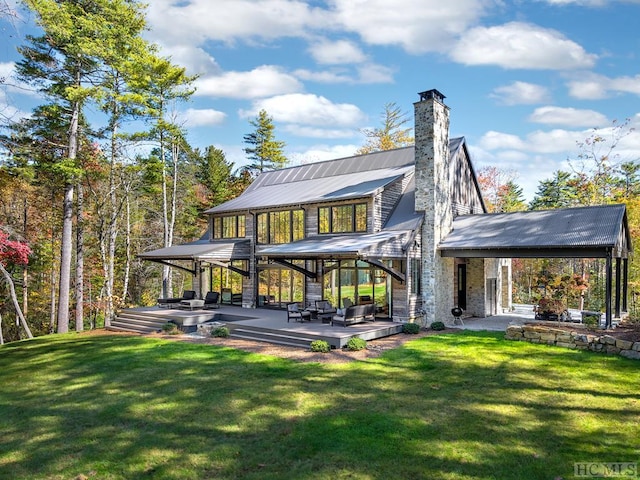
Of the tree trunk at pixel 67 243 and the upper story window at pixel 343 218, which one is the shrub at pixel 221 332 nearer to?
the upper story window at pixel 343 218

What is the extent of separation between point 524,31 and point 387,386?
12.5 meters

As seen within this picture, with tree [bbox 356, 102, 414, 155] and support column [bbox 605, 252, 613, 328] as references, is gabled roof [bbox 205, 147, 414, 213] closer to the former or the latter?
support column [bbox 605, 252, 613, 328]

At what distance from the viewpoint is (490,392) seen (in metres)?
8.46

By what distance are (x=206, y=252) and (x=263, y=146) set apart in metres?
23.6

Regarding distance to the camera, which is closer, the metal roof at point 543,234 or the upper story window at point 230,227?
the metal roof at point 543,234

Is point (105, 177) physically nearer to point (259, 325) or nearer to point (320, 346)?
point (259, 325)

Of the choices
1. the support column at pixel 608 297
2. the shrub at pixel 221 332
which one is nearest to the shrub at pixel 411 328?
the support column at pixel 608 297

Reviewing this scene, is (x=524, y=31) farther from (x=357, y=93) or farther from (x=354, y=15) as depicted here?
(x=357, y=93)

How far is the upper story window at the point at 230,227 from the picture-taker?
2244 centimetres

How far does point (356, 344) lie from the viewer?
12.2 metres

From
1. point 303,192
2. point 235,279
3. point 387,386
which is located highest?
point 303,192

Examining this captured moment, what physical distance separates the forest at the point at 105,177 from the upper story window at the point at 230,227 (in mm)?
3272

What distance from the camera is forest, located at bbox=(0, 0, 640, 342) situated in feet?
56.2

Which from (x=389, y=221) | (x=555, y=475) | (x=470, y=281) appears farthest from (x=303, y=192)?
(x=555, y=475)
